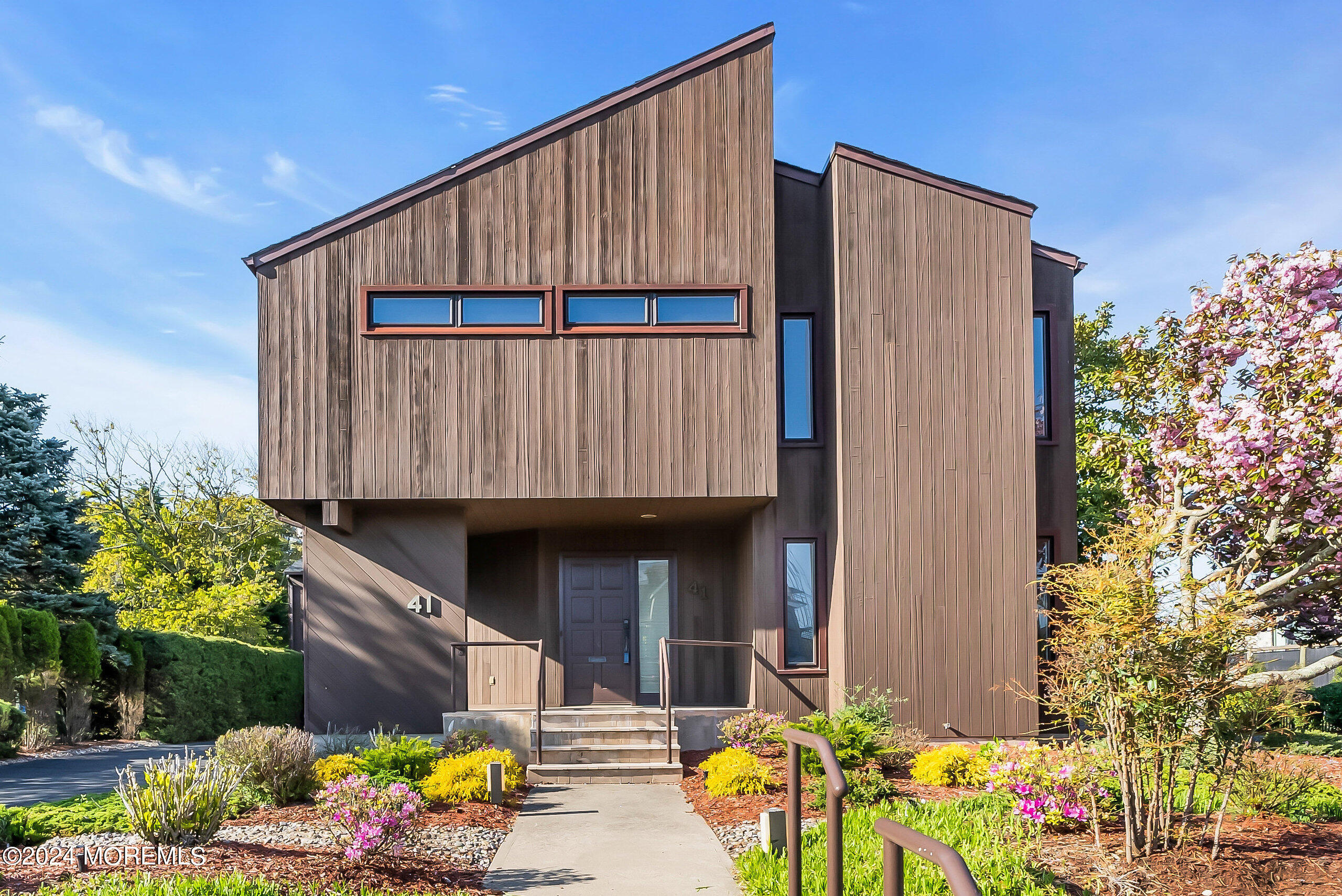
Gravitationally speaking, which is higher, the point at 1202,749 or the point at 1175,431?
the point at 1175,431

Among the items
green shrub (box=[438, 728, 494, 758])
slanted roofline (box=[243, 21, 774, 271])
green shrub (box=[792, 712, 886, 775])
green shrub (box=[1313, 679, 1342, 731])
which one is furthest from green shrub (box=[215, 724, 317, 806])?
green shrub (box=[1313, 679, 1342, 731])

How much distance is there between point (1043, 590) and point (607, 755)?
201 inches

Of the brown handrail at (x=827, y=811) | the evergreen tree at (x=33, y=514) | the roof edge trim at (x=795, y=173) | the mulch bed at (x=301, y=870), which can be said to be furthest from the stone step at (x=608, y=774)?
the evergreen tree at (x=33, y=514)

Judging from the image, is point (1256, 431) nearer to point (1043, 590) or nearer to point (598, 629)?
point (1043, 590)

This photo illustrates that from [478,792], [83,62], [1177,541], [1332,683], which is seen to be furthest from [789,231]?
[1332,683]

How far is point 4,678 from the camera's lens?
12.0 meters

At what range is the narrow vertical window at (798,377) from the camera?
11.1m

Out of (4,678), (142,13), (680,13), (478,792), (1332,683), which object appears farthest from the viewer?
(1332,683)

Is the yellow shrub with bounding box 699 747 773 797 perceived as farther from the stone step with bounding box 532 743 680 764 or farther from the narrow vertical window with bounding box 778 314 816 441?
the narrow vertical window with bounding box 778 314 816 441

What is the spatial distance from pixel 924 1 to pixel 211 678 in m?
15.1

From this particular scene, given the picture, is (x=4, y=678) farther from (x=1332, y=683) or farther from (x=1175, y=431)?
(x=1332, y=683)

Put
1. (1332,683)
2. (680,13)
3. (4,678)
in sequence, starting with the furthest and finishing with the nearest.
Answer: (1332,683), (4,678), (680,13)

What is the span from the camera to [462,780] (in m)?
8.05

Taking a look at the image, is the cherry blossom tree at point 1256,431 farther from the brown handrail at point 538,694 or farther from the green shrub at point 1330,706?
the brown handrail at point 538,694
